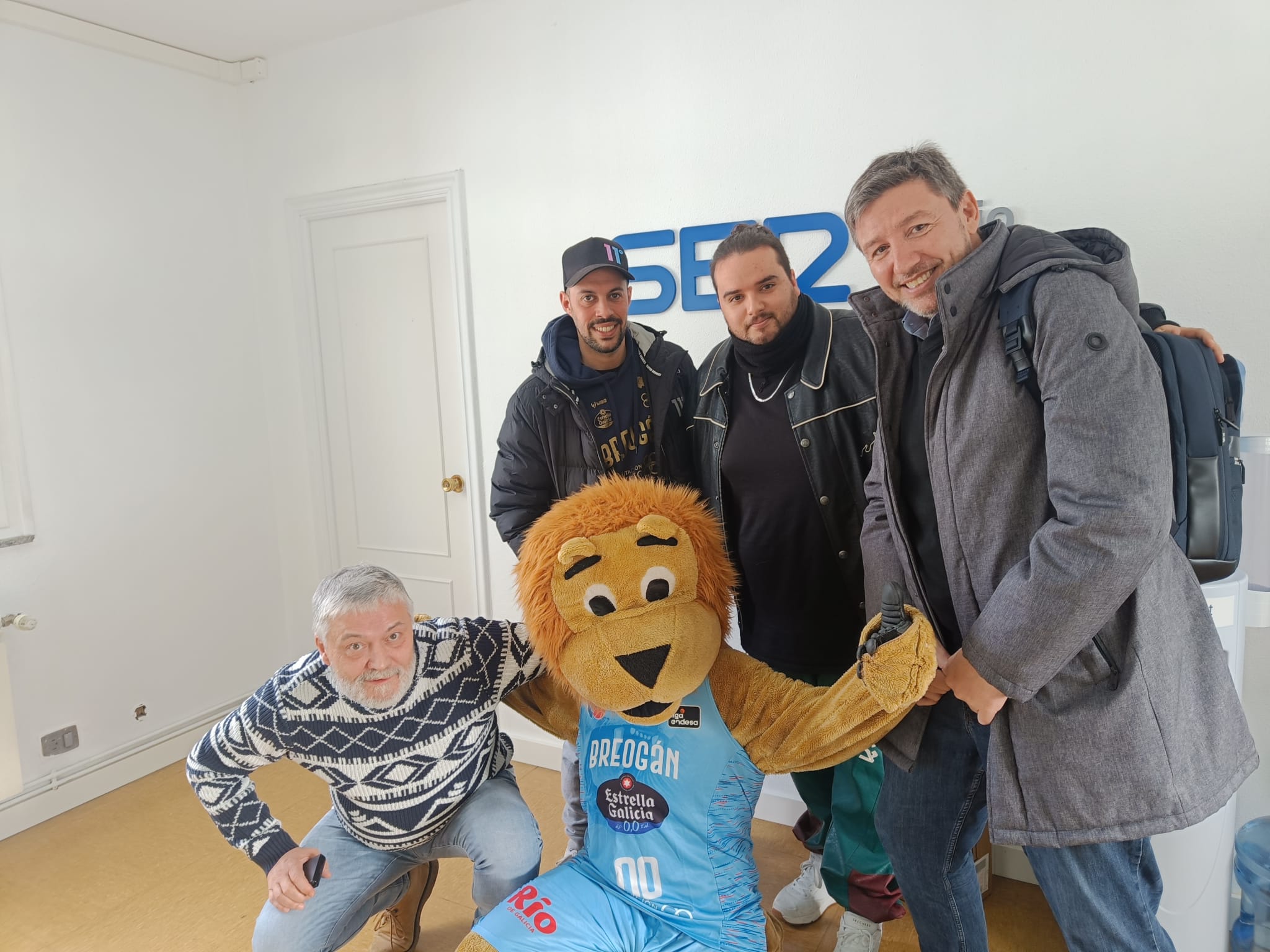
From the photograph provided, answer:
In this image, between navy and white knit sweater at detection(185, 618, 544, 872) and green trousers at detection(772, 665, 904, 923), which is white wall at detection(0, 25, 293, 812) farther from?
green trousers at detection(772, 665, 904, 923)

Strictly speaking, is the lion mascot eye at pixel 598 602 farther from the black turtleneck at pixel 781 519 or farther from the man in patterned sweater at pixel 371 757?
the black turtleneck at pixel 781 519

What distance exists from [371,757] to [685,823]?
2.29 feet

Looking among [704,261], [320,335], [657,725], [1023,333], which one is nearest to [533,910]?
[657,725]

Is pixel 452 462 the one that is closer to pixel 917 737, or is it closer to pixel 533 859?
pixel 533 859

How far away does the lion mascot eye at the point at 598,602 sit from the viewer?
1.60 metres

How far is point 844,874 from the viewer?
2.09 metres

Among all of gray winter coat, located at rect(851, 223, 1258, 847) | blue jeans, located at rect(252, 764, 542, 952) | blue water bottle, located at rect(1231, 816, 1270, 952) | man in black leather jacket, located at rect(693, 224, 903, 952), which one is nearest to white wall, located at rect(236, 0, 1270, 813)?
blue water bottle, located at rect(1231, 816, 1270, 952)

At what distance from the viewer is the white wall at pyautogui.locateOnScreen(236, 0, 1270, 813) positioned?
212cm

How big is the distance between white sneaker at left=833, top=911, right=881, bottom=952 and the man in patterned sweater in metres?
0.78

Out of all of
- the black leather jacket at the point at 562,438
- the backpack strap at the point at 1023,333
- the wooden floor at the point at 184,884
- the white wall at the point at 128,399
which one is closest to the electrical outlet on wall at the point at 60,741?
the white wall at the point at 128,399

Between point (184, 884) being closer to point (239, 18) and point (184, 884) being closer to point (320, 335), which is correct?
point (320, 335)

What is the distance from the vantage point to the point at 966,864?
1.65 meters

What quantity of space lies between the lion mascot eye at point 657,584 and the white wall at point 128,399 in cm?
259

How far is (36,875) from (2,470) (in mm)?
1325
